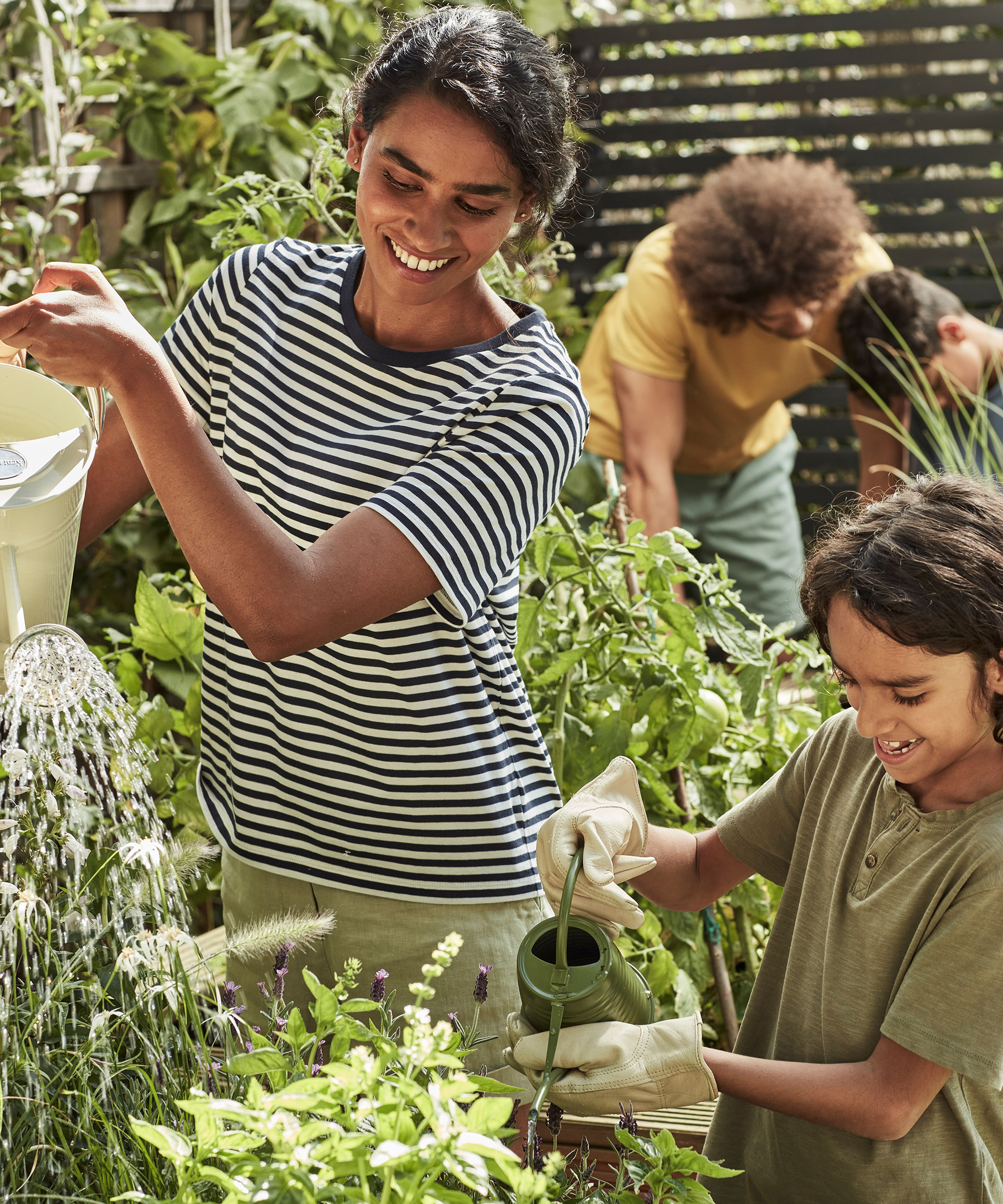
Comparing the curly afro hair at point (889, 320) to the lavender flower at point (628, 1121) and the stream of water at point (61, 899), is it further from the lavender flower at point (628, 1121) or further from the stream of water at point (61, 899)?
the stream of water at point (61, 899)

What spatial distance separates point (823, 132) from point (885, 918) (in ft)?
11.2

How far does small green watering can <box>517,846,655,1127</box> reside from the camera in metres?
0.90

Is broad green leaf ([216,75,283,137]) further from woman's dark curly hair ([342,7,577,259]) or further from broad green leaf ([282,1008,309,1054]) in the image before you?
broad green leaf ([282,1008,309,1054])

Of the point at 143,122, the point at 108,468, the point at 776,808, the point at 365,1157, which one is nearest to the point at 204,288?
the point at 108,468

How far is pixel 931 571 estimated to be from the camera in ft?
3.44

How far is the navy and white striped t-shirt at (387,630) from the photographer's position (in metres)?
1.13

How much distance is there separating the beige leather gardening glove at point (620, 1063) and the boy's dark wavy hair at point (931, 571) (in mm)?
368

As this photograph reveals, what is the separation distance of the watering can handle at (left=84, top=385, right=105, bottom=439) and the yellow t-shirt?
5.84 feet

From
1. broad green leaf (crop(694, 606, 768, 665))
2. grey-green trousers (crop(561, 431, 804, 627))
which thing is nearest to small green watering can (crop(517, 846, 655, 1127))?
broad green leaf (crop(694, 606, 768, 665))

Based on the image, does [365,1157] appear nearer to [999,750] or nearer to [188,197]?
[999,750]

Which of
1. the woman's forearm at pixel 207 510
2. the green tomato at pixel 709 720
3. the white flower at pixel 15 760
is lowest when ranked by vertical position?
the green tomato at pixel 709 720

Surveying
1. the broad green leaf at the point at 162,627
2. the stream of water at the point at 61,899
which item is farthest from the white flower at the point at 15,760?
the broad green leaf at the point at 162,627

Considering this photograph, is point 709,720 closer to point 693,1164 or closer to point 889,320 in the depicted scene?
point 693,1164

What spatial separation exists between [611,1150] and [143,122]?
91.6 inches
